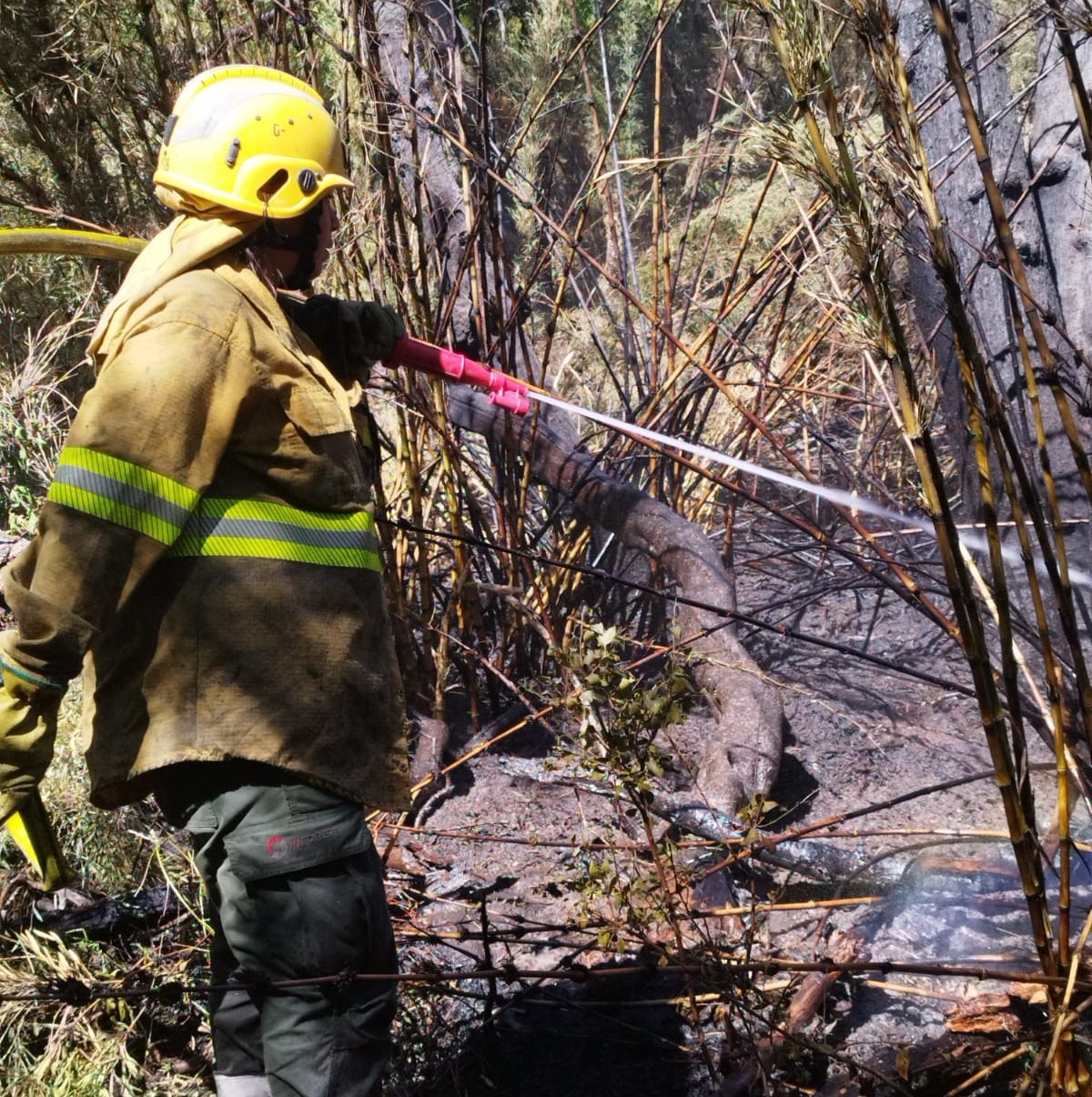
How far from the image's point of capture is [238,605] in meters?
1.81

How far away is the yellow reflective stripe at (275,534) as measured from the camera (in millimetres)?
1798

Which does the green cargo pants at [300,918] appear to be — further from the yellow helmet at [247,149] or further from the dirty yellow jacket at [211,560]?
the yellow helmet at [247,149]

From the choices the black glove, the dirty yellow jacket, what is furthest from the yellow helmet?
the black glove

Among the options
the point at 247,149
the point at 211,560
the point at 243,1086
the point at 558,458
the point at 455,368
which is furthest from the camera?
the point at 558,458

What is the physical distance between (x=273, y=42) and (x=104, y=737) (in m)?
2.18

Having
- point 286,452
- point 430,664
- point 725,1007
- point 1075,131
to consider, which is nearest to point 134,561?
point 286,452

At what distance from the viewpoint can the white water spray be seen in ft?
7.70

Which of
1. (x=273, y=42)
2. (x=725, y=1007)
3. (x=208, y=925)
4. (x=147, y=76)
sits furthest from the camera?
(x=147, y=76)

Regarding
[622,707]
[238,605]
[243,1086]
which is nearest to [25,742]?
[238,605]

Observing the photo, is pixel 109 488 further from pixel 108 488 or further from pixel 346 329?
pixel 346 329

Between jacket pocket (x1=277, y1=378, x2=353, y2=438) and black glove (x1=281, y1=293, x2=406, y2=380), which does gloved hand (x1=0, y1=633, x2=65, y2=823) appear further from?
black glove (x1=281, y1=293, x2=406, y2=380)

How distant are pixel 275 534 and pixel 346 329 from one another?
61cm

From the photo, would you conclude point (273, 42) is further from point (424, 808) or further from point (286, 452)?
point (424, 808)

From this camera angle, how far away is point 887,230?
1.32m
